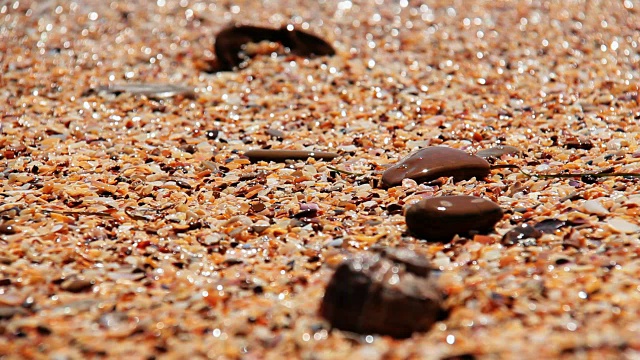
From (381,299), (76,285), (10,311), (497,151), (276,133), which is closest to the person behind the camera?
(381,299)

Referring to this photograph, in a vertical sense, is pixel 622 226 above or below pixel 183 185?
above

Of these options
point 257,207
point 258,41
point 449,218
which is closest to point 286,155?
point 257,207

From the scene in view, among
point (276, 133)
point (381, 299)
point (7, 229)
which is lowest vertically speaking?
point (276, 133)

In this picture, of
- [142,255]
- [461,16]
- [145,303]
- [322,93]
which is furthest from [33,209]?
[461,16]

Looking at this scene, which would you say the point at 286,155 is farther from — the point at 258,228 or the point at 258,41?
the point at 258,41

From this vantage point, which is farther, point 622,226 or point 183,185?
point 183,185

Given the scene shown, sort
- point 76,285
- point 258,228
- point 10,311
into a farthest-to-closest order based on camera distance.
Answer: point 258,228, point 76,285, point 10,311

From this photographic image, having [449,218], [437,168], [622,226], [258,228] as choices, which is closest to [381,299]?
[449,218]

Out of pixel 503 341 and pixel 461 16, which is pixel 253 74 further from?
pixel 503 341
